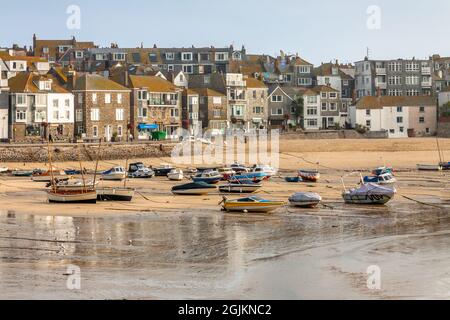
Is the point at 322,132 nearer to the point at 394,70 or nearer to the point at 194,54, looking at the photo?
the point at 394,70

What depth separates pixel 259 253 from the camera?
1304 inches

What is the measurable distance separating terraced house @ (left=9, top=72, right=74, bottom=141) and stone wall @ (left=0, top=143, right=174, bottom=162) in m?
6.61

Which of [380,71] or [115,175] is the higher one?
[380,71]

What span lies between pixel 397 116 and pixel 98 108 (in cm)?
3679

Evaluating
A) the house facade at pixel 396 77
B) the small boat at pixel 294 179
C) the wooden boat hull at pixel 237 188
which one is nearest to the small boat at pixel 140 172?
the small boat at pixel 294 179

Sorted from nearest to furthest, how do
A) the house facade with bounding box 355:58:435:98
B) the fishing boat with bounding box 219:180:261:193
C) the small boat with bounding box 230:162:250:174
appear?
the fishing boat with bounding box 219:180:261:193
the small boat with bounding box 230:162:250:174
the house facade with bounding box 355:58:435:98

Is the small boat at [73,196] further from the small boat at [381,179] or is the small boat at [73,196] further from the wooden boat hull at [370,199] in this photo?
the small boat at [381,179]

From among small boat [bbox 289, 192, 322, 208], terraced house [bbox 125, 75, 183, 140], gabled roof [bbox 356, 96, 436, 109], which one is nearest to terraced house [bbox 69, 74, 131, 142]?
terraced house [bbox 125, 75, 183, 140]

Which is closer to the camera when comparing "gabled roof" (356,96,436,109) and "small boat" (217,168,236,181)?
"small boat" (217,168,236,181)

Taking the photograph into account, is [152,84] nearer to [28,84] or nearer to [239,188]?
[28,84]

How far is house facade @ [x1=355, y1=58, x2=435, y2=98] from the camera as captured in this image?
118m

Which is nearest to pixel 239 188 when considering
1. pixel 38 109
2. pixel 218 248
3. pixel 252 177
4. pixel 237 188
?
pixel 237 188

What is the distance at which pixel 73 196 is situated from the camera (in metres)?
47.5

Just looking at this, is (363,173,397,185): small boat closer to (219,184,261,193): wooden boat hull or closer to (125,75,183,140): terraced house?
(219,184,261,193): wooden boat hull
